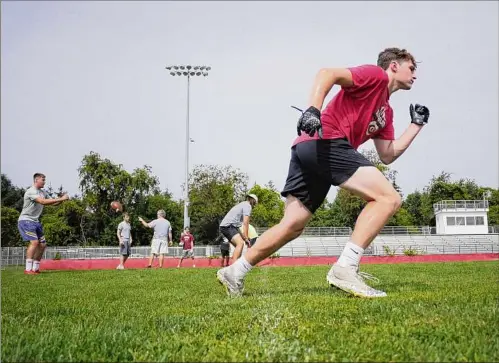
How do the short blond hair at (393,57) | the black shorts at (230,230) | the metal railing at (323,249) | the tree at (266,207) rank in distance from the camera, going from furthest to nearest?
the tree at (266,207) → the metal railing at (323,249) → the black shorts at (230,230) → the short blond hair at (393,57)

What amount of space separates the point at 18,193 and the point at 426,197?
207ft

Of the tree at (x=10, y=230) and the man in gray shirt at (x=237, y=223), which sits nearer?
the man in gray shirt at (x=237, y=223)

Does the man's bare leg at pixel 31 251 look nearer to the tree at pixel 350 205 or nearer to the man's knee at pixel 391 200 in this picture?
the man's knee at pixel 391 200

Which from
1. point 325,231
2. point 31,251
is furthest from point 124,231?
point 325,231

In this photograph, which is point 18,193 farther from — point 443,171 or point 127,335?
point 127,335

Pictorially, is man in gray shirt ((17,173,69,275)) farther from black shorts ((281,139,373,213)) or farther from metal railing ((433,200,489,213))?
metal railing ((433,200,489,213))

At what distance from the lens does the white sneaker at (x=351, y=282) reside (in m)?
4.18

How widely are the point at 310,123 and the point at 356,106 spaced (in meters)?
0.88

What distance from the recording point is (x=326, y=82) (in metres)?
4.06

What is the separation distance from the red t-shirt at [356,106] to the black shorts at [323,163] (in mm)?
84

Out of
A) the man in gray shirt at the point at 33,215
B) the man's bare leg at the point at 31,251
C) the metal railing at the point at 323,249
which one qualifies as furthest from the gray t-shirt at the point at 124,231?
the metal railing at the point at 323,249

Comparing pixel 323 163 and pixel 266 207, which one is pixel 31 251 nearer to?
pixel 323 163

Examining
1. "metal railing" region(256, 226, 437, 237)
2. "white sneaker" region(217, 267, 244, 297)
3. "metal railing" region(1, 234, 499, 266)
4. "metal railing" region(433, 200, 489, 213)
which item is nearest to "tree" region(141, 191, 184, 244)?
"metal railing" region(256, 226, 437, 237)

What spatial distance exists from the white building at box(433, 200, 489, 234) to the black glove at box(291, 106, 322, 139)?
2495 inches
